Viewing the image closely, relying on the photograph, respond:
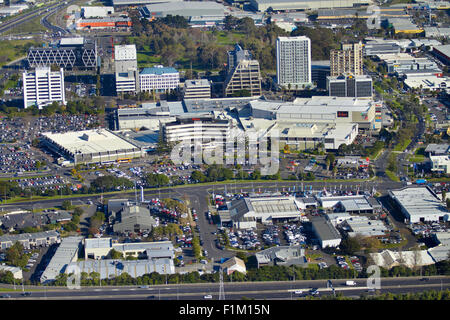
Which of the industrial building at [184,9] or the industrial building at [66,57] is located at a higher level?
the industrial building at [184,9]

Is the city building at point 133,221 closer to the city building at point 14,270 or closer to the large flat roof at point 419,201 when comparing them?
the city building at point 14,270

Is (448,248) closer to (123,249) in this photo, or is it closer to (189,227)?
(189,227)

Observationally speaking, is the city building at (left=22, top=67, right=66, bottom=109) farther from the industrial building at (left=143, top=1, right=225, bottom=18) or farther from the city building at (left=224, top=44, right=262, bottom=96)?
the industrial building at (left=143, top=1, right=225, bottom=18)

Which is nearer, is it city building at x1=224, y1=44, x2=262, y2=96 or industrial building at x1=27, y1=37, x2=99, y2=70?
city building at x1=224, y1=44, x2=262, y2=96

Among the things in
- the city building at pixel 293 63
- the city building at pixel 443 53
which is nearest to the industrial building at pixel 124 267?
the city building at pixel 293 63

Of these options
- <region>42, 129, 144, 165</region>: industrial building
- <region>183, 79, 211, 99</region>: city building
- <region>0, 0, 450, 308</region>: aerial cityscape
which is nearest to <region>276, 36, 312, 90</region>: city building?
<region>0, 0, 450, 308</region>: aerial cityscape

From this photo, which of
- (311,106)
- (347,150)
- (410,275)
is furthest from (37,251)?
(311,106)
